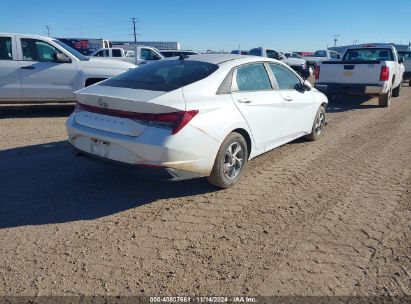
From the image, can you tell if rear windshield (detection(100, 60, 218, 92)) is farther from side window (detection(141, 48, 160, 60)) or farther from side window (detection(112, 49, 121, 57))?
side window (detection(112, 49, 121, 57))

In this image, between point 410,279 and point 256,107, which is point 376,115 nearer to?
point 256,107

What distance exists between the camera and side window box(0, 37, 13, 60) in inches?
313

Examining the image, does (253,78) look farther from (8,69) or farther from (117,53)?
(117,53)

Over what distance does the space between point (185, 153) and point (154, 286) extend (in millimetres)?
A: 1376

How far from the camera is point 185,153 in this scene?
11.6 ft

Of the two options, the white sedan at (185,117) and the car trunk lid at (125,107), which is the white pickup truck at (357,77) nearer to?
the white sedan at (185,117)

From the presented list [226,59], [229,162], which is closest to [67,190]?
[229,162]

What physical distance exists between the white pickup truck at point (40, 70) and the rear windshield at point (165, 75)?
433 centimetres

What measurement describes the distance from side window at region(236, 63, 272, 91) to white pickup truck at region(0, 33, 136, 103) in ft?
15.8

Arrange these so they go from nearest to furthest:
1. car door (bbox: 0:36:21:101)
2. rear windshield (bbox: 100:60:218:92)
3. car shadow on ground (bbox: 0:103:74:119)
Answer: rear windshield (bbox: 100:60:218:92), car door (bbox: 0:36:21:101), car shadow on ground (bbox: 0:103:74:119)

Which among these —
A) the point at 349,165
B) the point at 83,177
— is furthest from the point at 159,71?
the point at 349,165

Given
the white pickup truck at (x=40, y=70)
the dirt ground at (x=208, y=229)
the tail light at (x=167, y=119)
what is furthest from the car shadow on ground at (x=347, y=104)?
the tail light at (x=167, y=119)

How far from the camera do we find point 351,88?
10375 mm

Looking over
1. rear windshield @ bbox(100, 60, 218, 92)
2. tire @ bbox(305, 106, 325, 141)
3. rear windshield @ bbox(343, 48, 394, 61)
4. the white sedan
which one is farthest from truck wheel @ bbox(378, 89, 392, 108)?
rear windshield @ bbox(100, 60, 218, 92)
